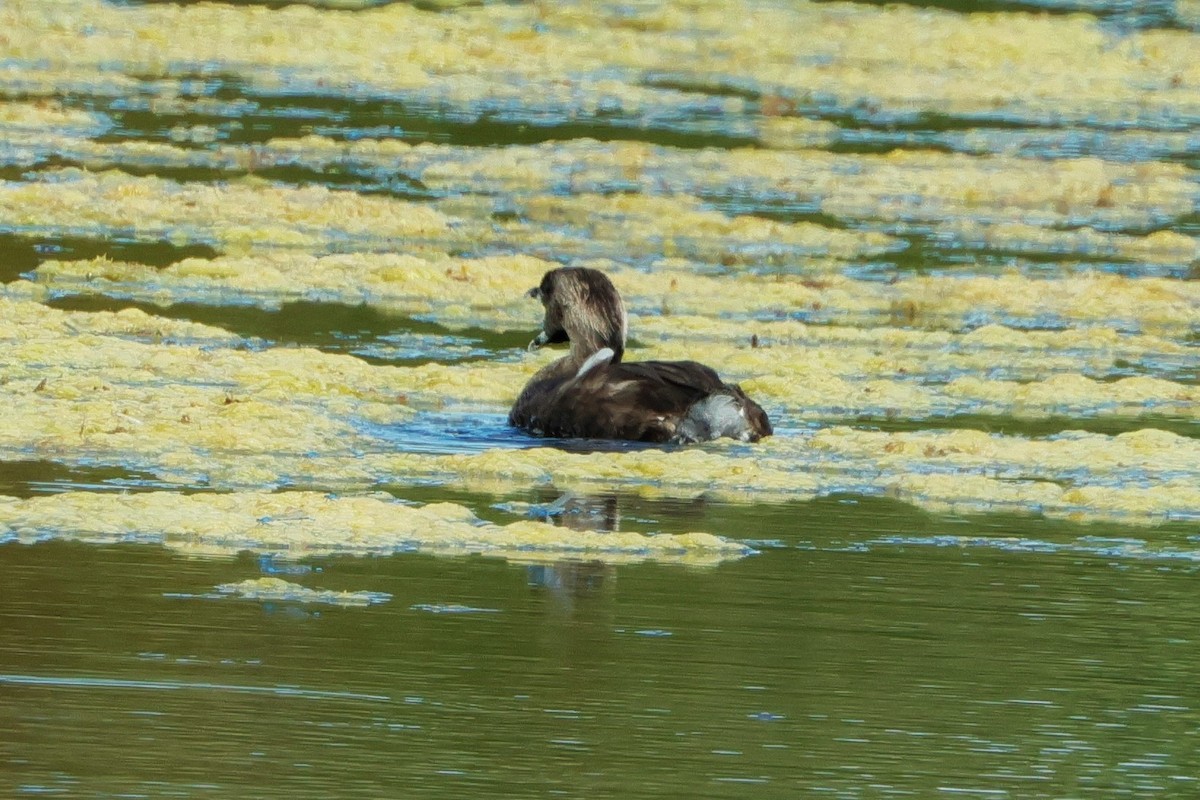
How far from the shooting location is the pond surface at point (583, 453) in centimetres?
562

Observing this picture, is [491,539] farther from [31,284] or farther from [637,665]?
[31,284]

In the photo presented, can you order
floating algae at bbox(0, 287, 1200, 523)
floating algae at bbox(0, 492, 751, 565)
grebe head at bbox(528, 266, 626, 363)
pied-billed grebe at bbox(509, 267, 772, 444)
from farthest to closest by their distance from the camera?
grebe head at bbox(528, 266, 626, 363) < pied-billed grebe at bbox(509, 267, 772, 444) < floating algae at bbox(0, 287, 1200, 523) < floating algae at bbox(0, 492, 751, 565)

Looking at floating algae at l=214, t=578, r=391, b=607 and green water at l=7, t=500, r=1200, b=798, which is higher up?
floating algae at l=214, t=578, r=391, b=607

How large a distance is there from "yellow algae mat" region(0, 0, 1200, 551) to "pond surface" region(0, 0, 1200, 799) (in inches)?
2.2

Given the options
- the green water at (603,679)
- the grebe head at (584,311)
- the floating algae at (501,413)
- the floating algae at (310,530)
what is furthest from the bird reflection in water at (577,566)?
the grebe head at (584,311)

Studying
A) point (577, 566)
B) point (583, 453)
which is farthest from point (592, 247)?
point (577, 566)

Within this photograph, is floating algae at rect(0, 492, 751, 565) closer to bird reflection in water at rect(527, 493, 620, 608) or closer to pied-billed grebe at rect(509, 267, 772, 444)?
bird reflection in water at rect(527, 493, 620, 608)

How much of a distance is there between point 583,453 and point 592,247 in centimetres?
662

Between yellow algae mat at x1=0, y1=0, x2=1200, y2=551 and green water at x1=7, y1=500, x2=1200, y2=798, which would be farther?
yellow algae mat at x1=0, y1=0, x2=1200, y2=551

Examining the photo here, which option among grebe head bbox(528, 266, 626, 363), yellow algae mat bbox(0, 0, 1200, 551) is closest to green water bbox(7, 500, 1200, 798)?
yellow algae mat bbox(0, 0, 1200, 551)

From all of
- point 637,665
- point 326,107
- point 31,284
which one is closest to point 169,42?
point 326,107

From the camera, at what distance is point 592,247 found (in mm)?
16781

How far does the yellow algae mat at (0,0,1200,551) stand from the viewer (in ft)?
31.1

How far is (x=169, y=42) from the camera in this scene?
2781cm
